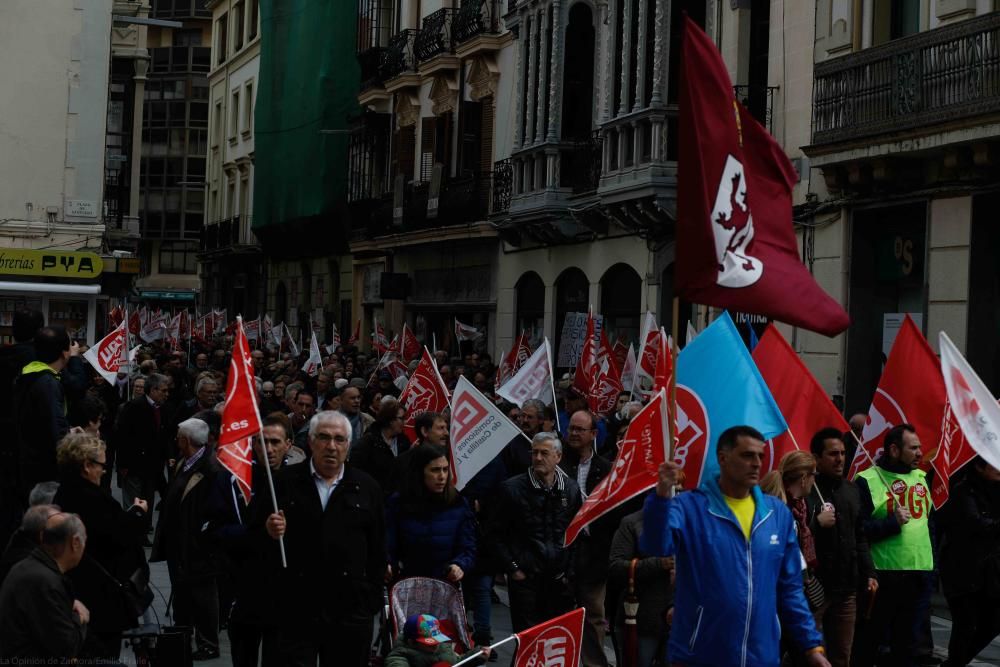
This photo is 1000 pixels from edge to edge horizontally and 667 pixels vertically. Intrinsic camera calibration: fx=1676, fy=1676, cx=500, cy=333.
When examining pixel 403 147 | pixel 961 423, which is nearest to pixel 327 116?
pixel 403 147

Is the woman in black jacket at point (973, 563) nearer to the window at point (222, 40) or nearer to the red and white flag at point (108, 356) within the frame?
the red and white flag at point (108, 356)

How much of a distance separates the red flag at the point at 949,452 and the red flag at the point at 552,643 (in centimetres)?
389

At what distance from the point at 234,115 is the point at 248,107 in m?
2.21

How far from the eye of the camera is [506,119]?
3244cm

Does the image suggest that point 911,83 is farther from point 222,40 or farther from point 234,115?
point 222,40

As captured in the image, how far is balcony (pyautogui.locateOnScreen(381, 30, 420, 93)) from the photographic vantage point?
3775 cm

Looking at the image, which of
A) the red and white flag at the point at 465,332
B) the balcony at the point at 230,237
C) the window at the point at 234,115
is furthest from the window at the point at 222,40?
the red and white flag at the point at 465,332

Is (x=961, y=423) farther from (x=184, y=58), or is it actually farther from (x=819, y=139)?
(x=184, y=58)

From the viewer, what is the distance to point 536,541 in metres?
10.3

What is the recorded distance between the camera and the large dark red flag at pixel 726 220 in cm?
732

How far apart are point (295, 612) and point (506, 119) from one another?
2493cm

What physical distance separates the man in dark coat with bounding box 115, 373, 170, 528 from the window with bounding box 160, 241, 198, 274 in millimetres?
67306

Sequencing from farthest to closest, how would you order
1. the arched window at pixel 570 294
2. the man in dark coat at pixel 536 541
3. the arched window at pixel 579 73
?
the arched window at pixel 570 294 → the arched window at pixel 579 73 → the man in dark coat at pixel 536 541

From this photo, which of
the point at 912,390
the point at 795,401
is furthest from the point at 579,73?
the point at 795,401
